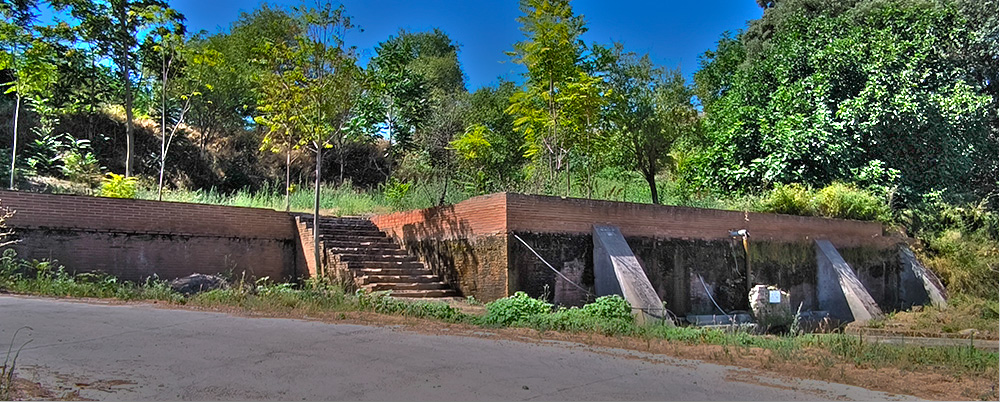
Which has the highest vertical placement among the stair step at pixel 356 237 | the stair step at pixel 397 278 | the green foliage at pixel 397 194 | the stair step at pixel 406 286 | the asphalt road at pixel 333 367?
the green foliage at pixel 397 194

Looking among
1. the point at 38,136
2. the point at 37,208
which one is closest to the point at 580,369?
the point at 37,208

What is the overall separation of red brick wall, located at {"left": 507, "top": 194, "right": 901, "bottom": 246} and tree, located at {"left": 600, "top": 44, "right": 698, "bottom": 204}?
14.9 ft

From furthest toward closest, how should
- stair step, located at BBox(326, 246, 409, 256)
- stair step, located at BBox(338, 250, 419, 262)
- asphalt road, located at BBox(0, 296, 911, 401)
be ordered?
stair step, located at BBox(326, 246, 409, 256) < stair step, located at BBox(338, 250, 419, 262) < asphalt road, located at BBox(0, 296, 911, 401)

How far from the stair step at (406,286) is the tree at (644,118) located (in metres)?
8.54

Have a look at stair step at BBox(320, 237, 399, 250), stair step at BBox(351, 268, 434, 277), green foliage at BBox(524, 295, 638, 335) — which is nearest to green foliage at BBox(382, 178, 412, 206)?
stair step at BBox(320, 237, 399, 250)

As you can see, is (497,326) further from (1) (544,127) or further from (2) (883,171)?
(2) (883,171)

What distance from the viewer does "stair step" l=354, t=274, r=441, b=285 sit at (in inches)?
476

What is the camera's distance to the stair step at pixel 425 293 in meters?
11.8

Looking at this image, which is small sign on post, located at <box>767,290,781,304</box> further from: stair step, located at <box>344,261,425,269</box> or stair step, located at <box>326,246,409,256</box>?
stair step, located at <box>326,246,409,256</box>

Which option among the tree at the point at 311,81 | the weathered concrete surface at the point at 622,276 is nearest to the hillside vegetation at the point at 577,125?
the tree at the point at 311,81

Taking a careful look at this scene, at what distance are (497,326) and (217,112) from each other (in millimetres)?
19253

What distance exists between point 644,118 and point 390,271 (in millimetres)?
10629

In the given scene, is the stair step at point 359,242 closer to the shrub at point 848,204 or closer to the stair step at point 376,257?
the stair step at point 376,257

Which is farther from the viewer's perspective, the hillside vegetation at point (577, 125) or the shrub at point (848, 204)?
the shrub at point (848, 204)
